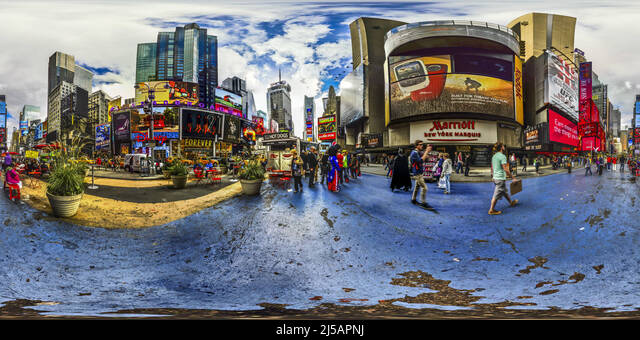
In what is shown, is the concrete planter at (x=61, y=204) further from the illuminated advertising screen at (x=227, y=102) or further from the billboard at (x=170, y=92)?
the illuminated advertising screen at (x=227, y=102)

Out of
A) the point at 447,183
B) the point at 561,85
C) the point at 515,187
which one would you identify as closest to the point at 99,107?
the point at 447,183

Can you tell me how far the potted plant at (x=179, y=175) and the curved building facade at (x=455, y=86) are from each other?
1.95m

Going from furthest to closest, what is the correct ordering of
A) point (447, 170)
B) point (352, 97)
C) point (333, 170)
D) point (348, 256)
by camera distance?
point (352, 97) < point (333, 170) < point (447, 170) < point (348, 256)

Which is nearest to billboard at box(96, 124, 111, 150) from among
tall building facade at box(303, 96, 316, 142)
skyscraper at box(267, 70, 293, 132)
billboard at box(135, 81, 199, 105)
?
billboard at box(135, 81, 199, 105)

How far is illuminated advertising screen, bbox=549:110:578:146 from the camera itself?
7.08 ft

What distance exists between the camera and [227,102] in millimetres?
2035

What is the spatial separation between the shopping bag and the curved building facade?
10.3 inches

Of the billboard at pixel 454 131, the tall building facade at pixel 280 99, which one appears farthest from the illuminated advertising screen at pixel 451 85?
the tall building facade at pixel 280 99

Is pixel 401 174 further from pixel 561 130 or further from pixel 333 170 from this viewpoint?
pixel 561 130

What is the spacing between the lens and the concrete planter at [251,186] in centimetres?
196

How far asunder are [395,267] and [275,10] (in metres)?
2.14

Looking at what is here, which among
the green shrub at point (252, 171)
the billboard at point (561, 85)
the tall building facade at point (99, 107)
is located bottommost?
the green shrub at point (252, 171)

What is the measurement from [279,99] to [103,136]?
1.56m

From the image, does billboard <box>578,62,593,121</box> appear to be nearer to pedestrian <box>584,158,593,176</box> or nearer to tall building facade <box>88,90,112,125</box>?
pedestrian <box>584,158,593,176</box>
